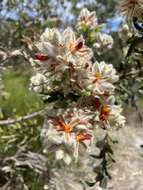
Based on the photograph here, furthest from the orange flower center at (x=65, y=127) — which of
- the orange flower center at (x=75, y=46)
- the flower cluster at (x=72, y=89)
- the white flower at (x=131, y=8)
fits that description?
the white flower at (x=131, y=8)

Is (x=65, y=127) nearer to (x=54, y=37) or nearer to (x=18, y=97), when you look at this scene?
(x=54, y=37)

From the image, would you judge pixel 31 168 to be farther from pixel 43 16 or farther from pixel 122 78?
pixel 122 78

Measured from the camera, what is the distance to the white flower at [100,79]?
2.25 metres

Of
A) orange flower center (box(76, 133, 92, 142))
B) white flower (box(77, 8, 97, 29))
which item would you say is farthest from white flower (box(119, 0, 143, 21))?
white flower (box(77, 8, 97, 29))

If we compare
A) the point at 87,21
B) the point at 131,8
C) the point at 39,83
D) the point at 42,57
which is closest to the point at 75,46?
the point at 42,57

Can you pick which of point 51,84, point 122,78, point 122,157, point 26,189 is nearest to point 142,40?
point 51,84

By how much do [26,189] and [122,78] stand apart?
2.20 m

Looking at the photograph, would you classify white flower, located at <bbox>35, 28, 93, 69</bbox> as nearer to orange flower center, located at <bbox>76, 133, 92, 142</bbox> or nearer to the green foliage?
orange flower center, located at <bbox>76, 133, 92, 142</bbox>

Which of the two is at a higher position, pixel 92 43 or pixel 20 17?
pixel 20 17

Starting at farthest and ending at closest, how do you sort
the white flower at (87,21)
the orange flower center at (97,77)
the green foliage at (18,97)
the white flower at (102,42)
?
1. the green foliage at (18,97)
2. the white flower at (102,42)
3. the white flower at (87,21)
4. the orange flower center at (97,77)

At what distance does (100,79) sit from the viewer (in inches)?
90.0

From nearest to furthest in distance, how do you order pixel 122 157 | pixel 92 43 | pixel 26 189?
pixel 92 43 → pixel 26 189 → pixel 122 157

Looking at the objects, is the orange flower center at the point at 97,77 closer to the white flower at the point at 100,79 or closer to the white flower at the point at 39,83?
the white flower at the point at 100,79

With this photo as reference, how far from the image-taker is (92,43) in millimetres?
3057
